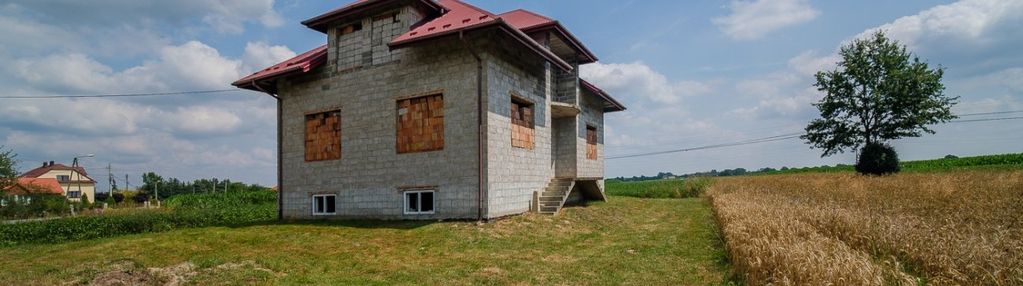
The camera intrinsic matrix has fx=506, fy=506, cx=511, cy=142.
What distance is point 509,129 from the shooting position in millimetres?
14961

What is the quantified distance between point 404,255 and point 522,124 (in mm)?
6770

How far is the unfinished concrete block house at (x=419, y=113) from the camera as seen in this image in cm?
1396

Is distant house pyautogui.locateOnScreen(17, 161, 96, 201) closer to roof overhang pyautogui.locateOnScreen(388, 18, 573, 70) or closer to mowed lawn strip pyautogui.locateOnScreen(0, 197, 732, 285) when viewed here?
mowed lawn strip pyautogui.locateOnScreen(0, 197, 732, 285)

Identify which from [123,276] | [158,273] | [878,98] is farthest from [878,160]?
[123,276]

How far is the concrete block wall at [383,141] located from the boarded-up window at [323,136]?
0.23m

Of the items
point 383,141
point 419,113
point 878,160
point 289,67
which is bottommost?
point 878,160

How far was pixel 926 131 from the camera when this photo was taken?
32.3 metres

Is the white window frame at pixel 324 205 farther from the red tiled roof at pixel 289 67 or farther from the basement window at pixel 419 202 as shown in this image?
the red tiled roof at pixel 289 67

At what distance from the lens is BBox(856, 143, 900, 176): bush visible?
101 feet

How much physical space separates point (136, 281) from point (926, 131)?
40640mm

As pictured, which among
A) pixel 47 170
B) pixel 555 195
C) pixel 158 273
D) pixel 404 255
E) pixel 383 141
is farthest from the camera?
pixel 47 170

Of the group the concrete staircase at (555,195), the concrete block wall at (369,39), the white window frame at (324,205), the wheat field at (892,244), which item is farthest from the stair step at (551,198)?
the white window frame at (324,205)

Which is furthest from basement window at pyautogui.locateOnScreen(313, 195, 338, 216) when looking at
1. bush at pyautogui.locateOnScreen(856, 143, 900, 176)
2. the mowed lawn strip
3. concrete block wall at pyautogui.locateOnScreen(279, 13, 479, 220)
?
bush at pyautogui.locateOnScreen(856, 143, 900, 176)

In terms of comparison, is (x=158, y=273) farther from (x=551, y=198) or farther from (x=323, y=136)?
(x=551, y=198)
